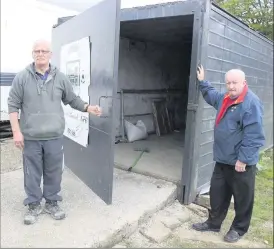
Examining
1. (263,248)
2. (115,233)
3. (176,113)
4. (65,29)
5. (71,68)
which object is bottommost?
(263,248)

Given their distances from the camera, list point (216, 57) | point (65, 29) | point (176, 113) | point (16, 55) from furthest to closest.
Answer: point (176, 113) < point (16, 55) < point (65, 29) < point (216, 57)

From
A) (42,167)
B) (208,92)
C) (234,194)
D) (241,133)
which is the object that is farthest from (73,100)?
(234,194)

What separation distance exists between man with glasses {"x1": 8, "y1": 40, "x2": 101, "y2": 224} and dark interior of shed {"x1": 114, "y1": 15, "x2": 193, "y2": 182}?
167 cm

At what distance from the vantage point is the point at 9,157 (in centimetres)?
512

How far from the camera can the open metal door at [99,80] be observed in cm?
313

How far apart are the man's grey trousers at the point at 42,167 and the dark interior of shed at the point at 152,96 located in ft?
5.33

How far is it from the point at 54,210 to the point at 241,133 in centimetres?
190

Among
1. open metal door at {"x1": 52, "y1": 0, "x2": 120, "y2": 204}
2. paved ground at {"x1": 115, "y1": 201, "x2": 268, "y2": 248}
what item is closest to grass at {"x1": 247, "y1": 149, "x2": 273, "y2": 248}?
paved ground at {"x1": 115, "y1": 201, "x2": 268, "y2": 248}

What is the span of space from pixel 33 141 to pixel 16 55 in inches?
163

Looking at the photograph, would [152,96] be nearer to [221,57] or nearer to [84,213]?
[221,57]

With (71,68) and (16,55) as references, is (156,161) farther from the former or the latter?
(16,55)

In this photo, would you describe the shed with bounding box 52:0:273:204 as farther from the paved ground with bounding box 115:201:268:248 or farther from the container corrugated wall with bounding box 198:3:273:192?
the paved ground with bounding box 115:201:268:248

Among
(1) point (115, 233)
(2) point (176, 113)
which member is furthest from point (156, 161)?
(2) point (176, 113)

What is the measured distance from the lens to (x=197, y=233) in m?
3.36
